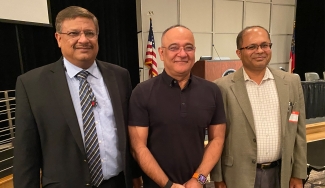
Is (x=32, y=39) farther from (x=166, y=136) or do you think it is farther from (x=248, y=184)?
(x=248, y=184)

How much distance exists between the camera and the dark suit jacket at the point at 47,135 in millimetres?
1152

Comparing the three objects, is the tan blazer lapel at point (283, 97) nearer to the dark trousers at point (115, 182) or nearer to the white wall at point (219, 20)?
the dark trousers at point (115, 182)

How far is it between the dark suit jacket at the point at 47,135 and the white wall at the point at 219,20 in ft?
15.6

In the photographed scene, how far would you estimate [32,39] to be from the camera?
3.80 metres

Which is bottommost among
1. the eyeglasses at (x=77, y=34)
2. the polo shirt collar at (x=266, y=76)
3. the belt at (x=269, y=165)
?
the belt at (x=269, y=165)

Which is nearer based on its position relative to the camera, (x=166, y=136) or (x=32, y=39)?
(x=166, y=136)

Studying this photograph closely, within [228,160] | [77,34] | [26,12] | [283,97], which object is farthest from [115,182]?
[26,12]

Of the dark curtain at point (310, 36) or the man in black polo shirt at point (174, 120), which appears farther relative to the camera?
the dark curtain at point (310, 36)

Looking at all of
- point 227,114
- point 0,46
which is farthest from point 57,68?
point 0,46

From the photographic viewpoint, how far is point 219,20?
693cm

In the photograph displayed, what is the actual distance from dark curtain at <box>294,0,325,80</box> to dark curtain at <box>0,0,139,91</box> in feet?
19.3

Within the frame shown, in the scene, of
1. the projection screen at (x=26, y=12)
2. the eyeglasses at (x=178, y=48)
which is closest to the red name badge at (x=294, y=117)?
the eyeglasses at (x=178, y=48)

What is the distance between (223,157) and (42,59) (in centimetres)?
365

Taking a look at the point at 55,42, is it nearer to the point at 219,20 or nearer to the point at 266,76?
the point at 266,76
